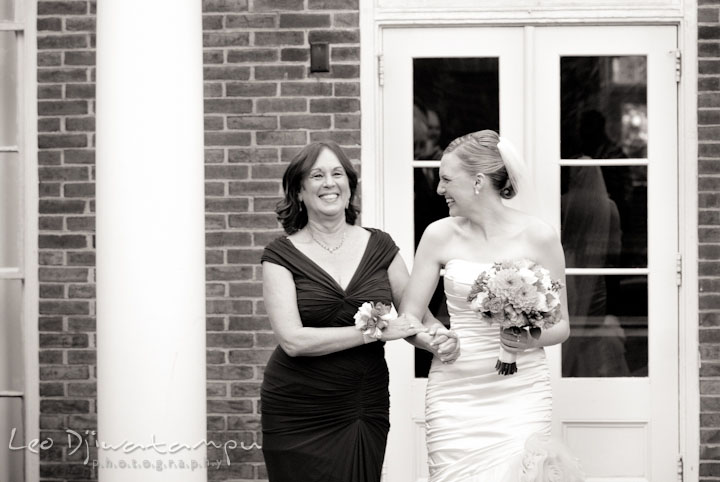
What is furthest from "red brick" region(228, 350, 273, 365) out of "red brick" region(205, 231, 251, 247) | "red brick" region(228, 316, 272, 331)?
"red brick" region(205, 231, 251, 247)

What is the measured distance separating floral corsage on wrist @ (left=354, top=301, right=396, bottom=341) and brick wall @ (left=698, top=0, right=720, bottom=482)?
2.50 meters

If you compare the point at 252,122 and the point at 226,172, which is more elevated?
the point at 252,122

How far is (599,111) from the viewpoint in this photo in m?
5.78

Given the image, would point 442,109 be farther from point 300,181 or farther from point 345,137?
point 300,181

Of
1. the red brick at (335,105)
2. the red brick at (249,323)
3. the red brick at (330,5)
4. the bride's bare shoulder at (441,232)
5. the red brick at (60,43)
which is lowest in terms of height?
the red brick at (249,323)

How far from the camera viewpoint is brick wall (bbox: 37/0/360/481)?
5.71 m

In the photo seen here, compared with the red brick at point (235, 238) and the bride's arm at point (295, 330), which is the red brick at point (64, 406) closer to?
the red brick at point (235, 238)

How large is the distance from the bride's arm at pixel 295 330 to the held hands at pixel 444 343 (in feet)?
0.51

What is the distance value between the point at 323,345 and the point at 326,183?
23.5 inches

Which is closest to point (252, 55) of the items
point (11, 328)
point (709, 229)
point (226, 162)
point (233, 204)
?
point (226, 162)

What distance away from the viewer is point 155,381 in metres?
3.78

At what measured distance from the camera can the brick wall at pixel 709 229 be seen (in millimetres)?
5609

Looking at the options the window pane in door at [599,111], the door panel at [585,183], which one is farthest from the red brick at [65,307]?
the window pane in door at [599,111]

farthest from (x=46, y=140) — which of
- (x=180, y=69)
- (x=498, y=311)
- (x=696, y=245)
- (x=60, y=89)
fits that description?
(x=696, y=245)
